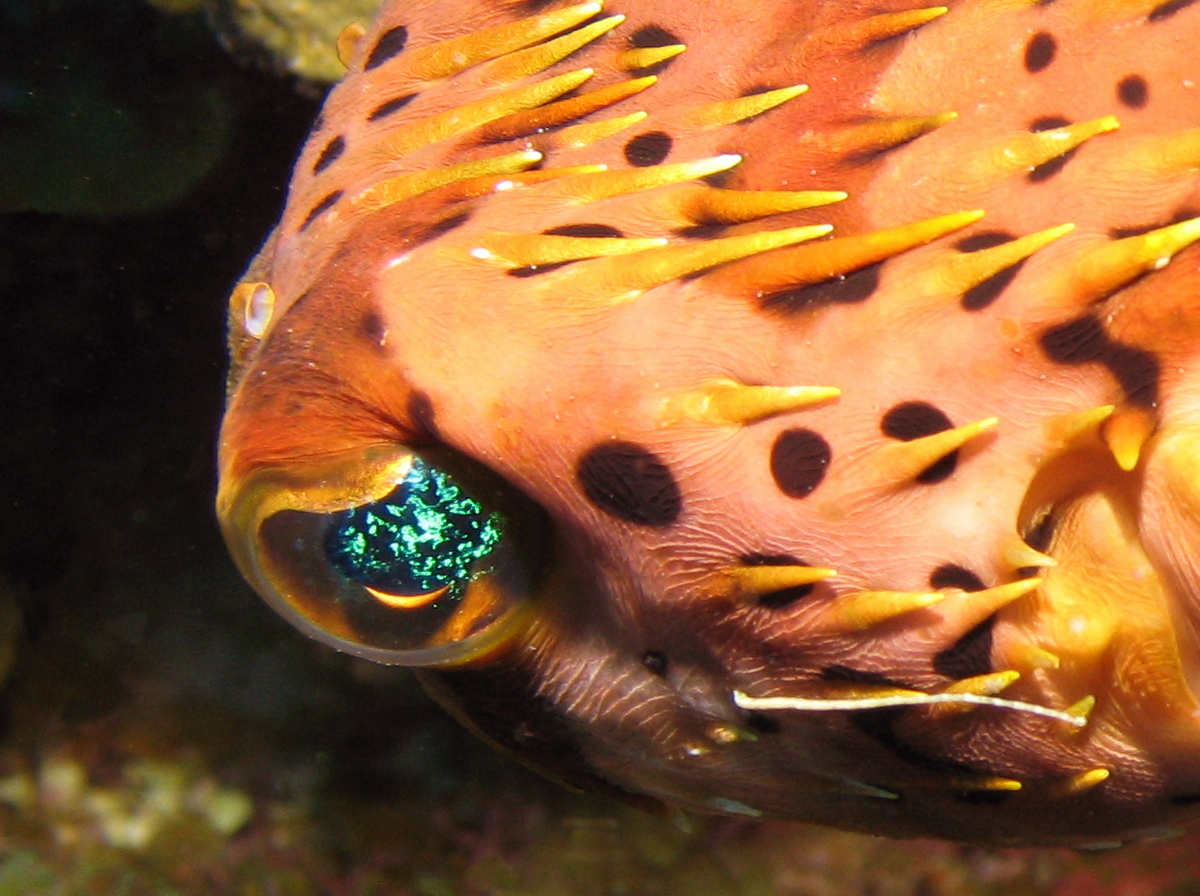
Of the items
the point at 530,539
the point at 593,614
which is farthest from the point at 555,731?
the point at 530,539

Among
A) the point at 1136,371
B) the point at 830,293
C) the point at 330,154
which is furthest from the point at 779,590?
the point at 330,154

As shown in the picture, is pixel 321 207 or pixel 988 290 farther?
pixel 321 207

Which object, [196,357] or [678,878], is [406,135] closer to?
[196,357]

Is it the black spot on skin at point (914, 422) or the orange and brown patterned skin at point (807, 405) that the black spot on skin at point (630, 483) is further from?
the black spot on skin at point (914, 422)

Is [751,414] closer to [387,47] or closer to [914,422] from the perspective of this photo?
[914,422]

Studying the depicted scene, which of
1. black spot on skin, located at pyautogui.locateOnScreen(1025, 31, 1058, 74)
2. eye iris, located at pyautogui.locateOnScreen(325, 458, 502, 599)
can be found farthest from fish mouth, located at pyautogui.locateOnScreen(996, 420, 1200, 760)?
eye iris, located at pyautogui.locateOnScreen(325, 458, 502, 599)
